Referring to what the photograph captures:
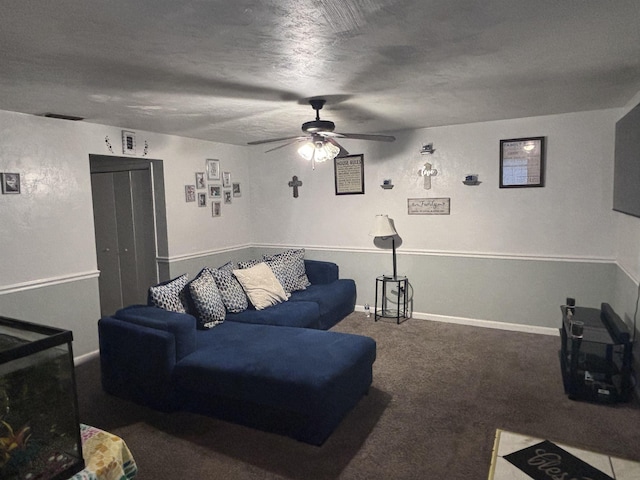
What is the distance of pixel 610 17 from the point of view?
6.02ft

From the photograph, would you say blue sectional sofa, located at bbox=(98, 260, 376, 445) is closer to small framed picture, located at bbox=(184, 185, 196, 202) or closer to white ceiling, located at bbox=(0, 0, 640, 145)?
white ceiling, located at bbox=(0, 0, 640, 145)

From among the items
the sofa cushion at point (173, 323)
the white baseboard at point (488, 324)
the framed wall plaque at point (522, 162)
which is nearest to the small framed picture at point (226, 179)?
the sofa cushion at point (173, 323)

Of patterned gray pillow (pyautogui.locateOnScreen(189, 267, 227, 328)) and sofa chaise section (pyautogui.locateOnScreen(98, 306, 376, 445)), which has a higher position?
patterned gray pillow (pyautogui.locateOnScreen(189, 267, 227, 328))

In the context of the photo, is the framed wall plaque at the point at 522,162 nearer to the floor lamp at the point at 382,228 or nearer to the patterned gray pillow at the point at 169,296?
the floor lamp at the point at 382,228

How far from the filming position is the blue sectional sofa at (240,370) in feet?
8.25

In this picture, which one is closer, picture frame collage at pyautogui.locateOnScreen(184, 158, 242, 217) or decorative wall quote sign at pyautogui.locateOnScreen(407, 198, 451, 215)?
decorative wall quote sign at pyautogui.locateOnScreen(407, 198, 451, 215)

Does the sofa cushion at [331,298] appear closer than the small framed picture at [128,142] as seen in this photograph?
No

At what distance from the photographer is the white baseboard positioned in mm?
4371

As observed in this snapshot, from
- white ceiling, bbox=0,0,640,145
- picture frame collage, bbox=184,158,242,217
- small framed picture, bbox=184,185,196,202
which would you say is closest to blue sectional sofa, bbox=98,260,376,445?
white ceiling, bbox=0,0,640,145

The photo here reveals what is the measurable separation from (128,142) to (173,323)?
2.29 meters

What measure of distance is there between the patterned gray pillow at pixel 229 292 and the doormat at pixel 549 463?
8.15ft

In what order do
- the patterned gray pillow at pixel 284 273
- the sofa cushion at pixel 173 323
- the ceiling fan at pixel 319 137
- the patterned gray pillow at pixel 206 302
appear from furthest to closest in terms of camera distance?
the patterned gray pillow at pixel 284 273 → the patterned gray pillow at pixel 206 302 → the ceiling fan at pixel 319 137 → the sofa cushion at pixel 173 323

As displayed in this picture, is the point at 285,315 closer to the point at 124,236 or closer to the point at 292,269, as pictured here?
the point at 292,269

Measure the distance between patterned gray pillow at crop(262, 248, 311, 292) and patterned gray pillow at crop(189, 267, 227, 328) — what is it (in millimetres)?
1073
